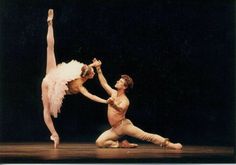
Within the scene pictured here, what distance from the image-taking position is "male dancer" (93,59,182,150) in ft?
15.8

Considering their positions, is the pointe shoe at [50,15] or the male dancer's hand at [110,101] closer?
the male dancer's hand at [110,101]

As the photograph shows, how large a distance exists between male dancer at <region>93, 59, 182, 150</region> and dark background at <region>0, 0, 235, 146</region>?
8cm

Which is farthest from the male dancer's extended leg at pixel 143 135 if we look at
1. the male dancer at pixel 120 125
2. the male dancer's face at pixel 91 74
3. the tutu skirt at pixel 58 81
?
the tutu skirt at pixel 58 81

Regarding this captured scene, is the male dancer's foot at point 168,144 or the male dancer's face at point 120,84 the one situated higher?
the male dancer's face at point 120,84

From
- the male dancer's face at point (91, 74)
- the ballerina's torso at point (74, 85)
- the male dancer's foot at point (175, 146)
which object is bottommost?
the male dancer's foot at point (175, 146)

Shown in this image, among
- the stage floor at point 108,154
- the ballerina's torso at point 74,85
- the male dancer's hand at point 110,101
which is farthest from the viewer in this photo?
the ballerina's torso at point 74,85

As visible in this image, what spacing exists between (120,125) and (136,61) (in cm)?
56

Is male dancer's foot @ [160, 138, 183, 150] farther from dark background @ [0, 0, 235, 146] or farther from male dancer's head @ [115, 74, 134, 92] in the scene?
male dancer's head @ [115, 74, 134, 92]

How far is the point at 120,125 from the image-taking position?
4832 millimetres

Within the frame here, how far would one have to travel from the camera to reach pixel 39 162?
4.27 metres

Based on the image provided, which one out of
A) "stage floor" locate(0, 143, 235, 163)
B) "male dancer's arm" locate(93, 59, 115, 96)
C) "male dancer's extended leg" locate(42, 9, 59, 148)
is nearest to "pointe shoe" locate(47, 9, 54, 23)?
"male dancer's extended leg" locate(42, 9, 59, 148)

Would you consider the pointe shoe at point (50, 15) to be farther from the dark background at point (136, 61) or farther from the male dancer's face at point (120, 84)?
the male dancer's face at point (120, 84)

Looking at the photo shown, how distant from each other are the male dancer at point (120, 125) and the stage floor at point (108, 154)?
0.27 ft

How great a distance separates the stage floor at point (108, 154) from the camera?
14.0 feet
